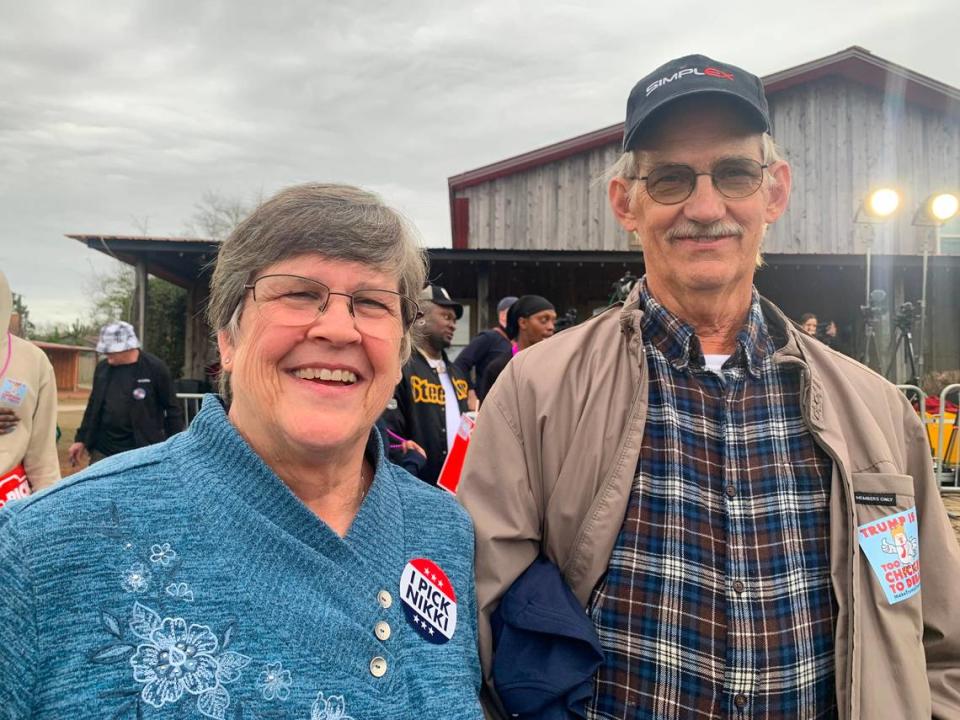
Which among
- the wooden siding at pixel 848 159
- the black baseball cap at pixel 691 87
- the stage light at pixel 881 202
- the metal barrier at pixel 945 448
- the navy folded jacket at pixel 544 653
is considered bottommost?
the metal barrier at pixel 945 448

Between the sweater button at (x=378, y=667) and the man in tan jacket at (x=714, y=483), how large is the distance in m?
0.34

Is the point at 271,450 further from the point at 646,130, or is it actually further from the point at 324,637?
the point at 646,130

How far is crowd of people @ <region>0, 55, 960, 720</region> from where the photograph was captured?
42.7 inches

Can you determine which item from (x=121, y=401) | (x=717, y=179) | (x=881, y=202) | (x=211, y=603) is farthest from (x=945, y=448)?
(x=121, y=401)

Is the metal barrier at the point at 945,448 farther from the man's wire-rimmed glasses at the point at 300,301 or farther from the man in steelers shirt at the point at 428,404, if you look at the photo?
the man's wire-rimmed glasses at the point at 300,301

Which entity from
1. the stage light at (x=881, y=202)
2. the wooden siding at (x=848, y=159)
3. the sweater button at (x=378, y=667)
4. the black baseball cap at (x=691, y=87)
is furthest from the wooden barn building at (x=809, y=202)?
the sweater button at (x=378, y=667)

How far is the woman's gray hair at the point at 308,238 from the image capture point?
132cm

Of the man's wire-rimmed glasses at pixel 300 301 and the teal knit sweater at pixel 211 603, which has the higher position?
the man's wire-rimmed glasses at pixel 300 301

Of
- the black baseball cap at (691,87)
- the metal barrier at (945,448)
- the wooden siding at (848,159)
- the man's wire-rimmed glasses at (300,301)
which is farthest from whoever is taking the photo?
the wooden siding at (848,159)

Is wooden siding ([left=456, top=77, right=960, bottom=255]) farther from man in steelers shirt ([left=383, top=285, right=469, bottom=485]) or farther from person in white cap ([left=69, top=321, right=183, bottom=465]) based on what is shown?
man in steelers shirt ([left=383, top=285, right=469, bottom=485])

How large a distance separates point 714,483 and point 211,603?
112 centimetres

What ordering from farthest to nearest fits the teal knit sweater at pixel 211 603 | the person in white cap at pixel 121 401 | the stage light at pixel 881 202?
the stage light at pixel 881 202 < the person in white cap at pixel 121 401 < the teal knit sweater at pixel 211 603

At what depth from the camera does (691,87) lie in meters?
1.62

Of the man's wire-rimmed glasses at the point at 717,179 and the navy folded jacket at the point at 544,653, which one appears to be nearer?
the navy folded jacket at the point at 544,653
